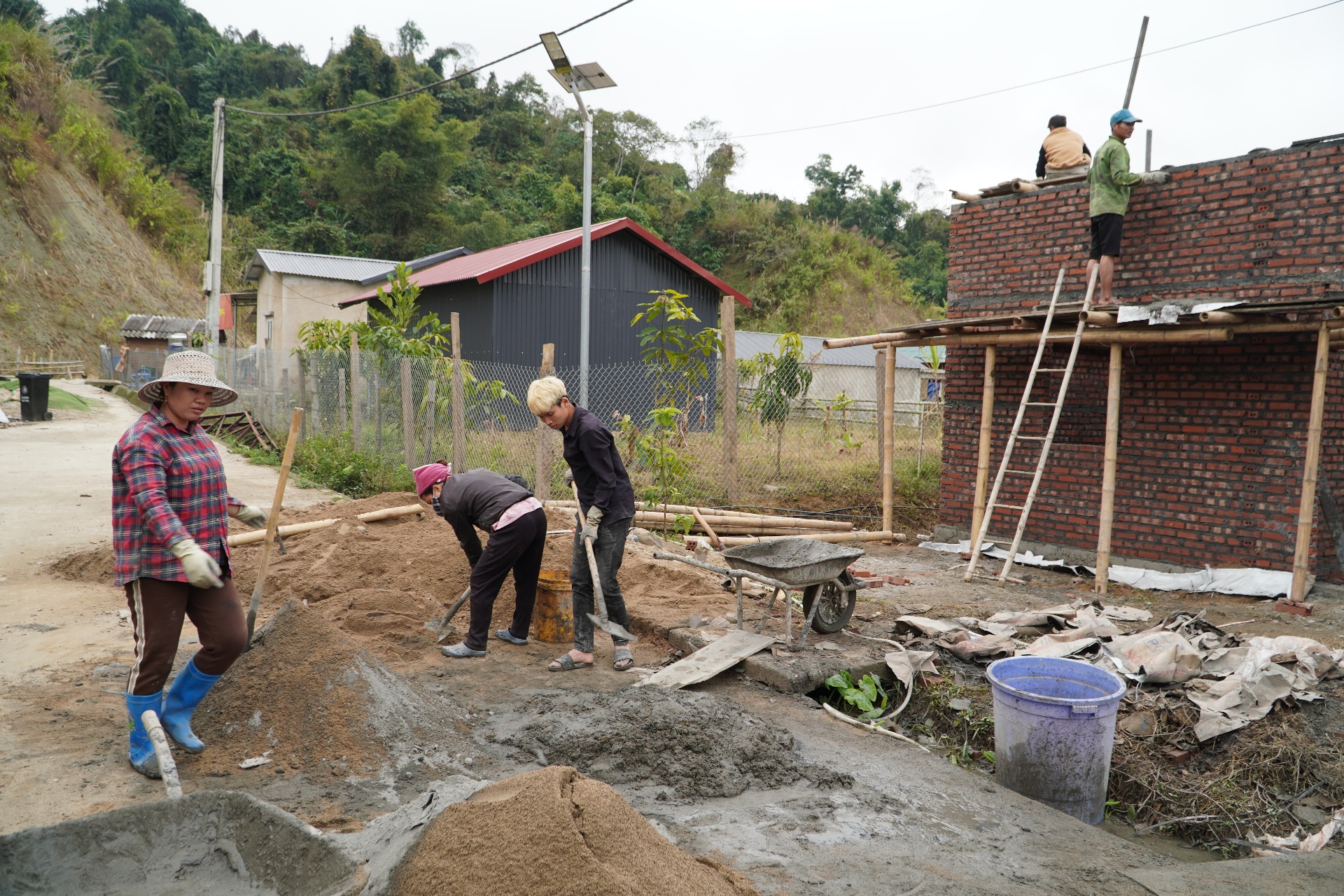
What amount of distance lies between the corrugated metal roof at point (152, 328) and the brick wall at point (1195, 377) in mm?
29916

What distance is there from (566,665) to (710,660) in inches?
36.2

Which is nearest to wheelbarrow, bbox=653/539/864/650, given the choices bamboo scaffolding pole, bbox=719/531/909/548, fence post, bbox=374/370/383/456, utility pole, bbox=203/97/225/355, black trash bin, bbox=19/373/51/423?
bamboo scaffolding pole, bbox=719/531/909/548

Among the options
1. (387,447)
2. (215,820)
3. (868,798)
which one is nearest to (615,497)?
(868,798)

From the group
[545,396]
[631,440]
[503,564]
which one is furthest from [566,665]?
[631,440]

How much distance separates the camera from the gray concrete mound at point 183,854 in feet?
7.82

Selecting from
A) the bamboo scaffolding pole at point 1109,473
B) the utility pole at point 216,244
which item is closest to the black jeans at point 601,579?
the bamboo scaffolding pole at point 1109,473

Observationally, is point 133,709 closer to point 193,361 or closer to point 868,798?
point 193,361

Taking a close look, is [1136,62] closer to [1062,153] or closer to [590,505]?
[1062,153]

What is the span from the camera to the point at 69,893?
2.39m

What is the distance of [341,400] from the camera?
42.7 feet

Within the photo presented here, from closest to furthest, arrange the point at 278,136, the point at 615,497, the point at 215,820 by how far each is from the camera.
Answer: the point at 215,820, the point at 615,497, the point at 278,136

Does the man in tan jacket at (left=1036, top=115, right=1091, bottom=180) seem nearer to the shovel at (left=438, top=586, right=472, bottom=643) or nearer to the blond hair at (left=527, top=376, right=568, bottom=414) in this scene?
the blond hair at (left=527, top=376, right=568, bottom=414)

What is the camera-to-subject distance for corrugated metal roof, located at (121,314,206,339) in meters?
31.5

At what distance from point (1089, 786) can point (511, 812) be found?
3.03m
